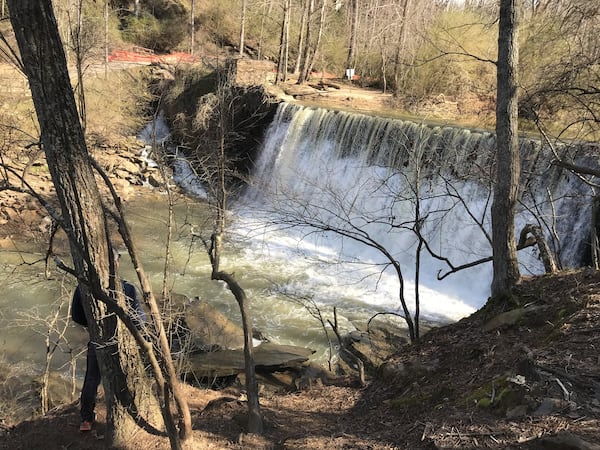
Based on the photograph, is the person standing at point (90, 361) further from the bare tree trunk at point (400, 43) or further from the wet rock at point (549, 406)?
the bare tree trunk at point (400, 43)

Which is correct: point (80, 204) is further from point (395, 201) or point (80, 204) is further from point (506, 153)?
point (395, 201)

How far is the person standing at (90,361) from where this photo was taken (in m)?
3.92

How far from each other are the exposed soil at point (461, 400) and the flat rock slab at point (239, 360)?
1.14 meters

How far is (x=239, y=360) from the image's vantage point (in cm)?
746

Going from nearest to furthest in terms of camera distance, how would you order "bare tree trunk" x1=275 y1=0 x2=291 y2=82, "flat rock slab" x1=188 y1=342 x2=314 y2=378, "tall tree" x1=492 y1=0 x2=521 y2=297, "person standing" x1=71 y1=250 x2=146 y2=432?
"person standing" x1=71 y1=250 x2=146 y2=432
"tall tree" x1=492 y1=0 x2=521 y2=297
"flat rock slab" x1=188 y1=342 x2=314 y2=378
"bare tree trunk" x1=275 y1=0 x2=291 y2=82

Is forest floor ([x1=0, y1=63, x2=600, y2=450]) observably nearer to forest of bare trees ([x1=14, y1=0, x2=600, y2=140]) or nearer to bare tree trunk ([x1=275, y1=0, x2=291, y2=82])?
forest of bare trees ([x1=14, y1=0, x2=600, y2=140])

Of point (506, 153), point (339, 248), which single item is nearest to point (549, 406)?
point (506, 153)

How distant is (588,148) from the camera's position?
25.5 ft

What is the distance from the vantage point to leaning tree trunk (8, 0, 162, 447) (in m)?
3.15

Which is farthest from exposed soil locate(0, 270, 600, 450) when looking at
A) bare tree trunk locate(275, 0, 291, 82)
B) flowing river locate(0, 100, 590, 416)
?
bare tree trunk locate(275, 0, 291, 82)

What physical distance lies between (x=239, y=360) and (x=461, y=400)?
14.3 ft

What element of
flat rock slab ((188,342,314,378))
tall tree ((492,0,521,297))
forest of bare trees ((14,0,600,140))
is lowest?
flat rock slab ((188,342,314,378))

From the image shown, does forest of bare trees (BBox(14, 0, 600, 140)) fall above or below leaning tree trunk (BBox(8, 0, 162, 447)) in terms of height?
above

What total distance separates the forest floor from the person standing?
0.15 meters
